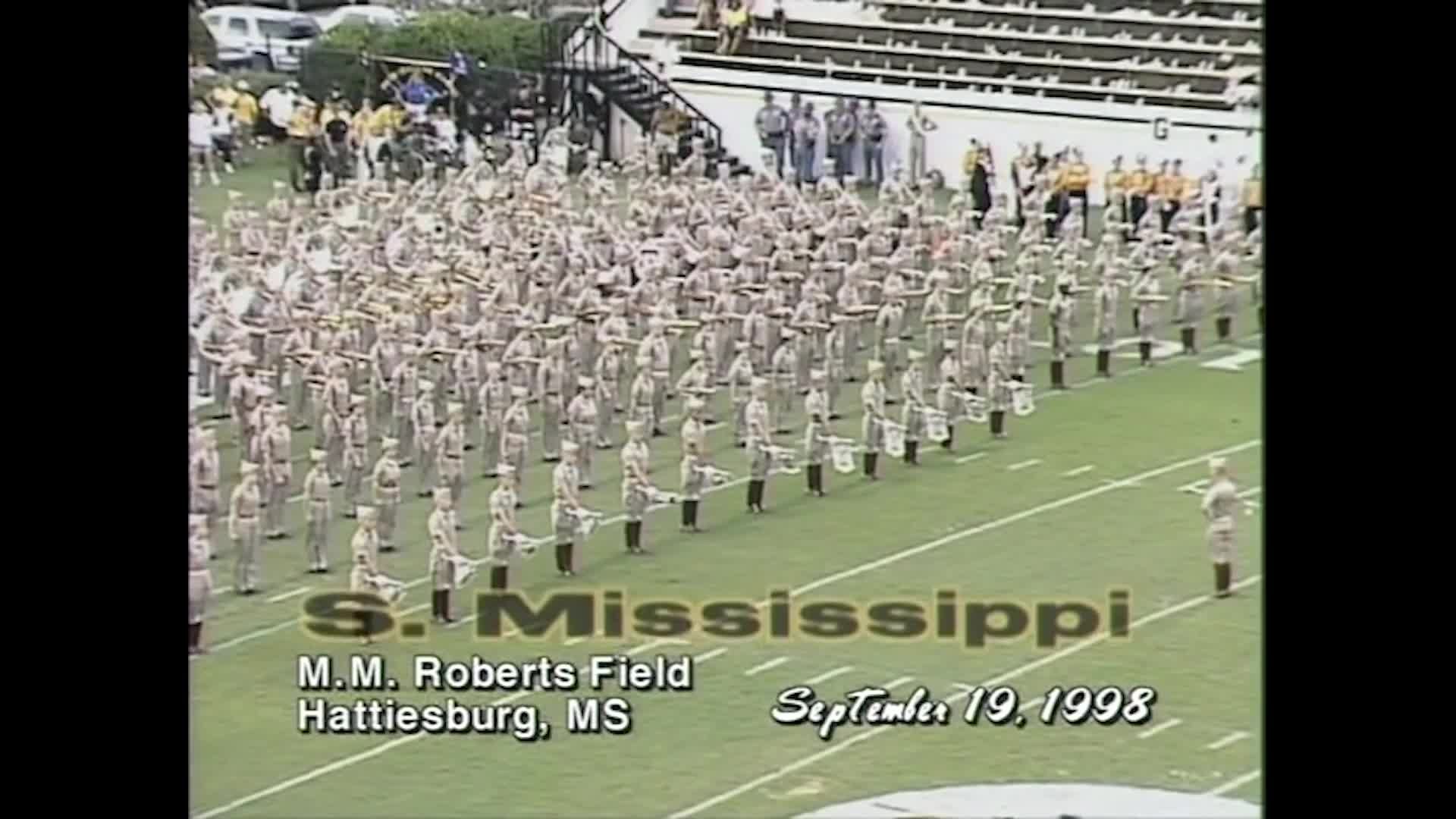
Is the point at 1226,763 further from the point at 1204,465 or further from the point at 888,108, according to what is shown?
the point at 888,108

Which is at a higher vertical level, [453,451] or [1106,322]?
[1106,322]

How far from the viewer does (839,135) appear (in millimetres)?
6234

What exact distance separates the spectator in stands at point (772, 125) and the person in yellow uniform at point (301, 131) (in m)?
0.65

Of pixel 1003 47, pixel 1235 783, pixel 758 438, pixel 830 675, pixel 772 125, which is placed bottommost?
pixel 1235 783

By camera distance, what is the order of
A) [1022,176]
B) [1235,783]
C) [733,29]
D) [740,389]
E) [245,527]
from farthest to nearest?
[740,389], [1022,176], [733,29], [245,527], [1235,783]

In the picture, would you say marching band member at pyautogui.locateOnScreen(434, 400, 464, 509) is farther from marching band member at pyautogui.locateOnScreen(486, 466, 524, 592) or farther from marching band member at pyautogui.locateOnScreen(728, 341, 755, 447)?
marching band member at pyautogui.locateOnScreen(728, 341, 755, 447)

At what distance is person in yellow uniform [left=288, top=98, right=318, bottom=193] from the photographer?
20.1 feet

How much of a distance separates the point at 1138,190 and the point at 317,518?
4.37 ft

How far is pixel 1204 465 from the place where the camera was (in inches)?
241

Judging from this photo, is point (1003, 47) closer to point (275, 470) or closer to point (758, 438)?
point (758, 438)

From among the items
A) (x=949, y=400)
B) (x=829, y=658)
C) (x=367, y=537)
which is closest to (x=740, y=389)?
(x=949, y=400)

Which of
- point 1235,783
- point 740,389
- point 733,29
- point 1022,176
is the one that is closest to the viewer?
point 1235,783
